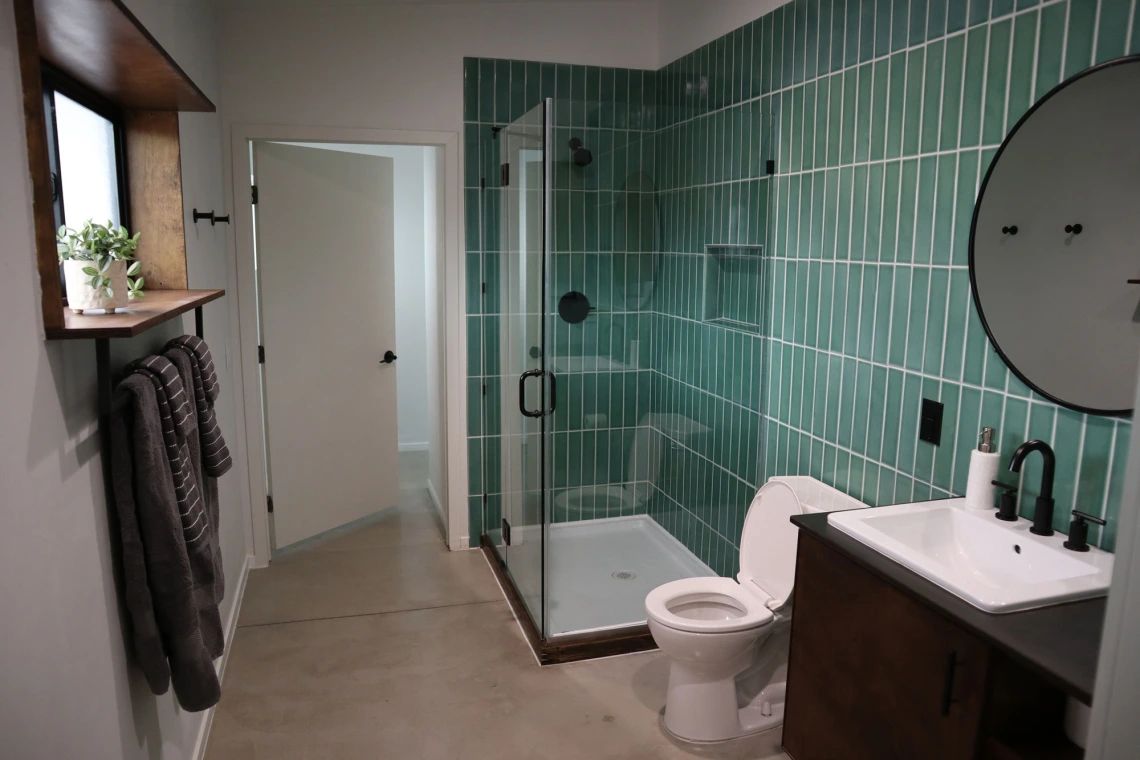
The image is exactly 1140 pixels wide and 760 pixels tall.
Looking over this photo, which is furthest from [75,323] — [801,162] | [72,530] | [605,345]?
[801,162]

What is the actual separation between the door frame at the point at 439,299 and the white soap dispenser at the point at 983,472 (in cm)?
249

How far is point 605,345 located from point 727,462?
737 mm

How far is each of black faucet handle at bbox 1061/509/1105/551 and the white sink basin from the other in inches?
0.5

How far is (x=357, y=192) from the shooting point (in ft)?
13.4

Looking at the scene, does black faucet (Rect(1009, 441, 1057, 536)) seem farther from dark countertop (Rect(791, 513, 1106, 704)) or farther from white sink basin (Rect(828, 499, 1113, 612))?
dark countertop (Rect(791, 513, 1106, 704))

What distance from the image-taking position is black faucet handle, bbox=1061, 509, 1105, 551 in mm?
1697

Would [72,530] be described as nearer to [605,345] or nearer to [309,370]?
[605,345]

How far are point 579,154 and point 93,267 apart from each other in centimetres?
176

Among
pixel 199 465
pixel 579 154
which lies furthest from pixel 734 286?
pixel 199 465

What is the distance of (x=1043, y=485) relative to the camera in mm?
1798

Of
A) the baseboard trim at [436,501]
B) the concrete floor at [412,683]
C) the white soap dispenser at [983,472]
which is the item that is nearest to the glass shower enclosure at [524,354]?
the concrete floor at [412,683]

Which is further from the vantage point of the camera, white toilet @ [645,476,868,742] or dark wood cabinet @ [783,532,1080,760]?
white toilet @ [645,476,868,742]

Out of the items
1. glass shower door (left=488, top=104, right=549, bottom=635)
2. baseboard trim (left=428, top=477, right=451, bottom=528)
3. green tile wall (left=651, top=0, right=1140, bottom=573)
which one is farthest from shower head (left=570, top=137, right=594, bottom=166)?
baseboard trim (left=428, top=477, right=451, bottom=528)

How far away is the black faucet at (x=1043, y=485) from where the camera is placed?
178 cm
